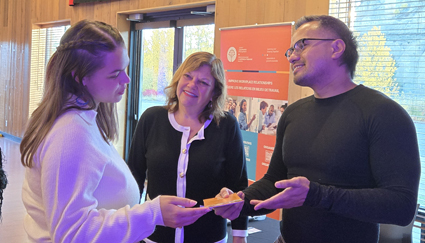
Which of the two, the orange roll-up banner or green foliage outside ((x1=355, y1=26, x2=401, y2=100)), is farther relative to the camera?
the orange roll-up banner

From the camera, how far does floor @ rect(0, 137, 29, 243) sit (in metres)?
4.03

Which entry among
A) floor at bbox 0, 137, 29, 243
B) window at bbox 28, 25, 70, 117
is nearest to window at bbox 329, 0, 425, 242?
floor at bbox 0, 137, 29, 243

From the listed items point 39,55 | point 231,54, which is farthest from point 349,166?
point 39,55

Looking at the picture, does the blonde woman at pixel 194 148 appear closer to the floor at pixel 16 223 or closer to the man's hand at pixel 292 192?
the man's hand at pixel 292 192

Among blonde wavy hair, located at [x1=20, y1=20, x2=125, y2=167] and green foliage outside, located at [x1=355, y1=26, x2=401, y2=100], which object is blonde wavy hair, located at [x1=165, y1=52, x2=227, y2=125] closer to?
blonde wavy hair, located at [x1=20, y1=20, x2=125, y2=167]

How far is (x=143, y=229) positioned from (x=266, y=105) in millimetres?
3259

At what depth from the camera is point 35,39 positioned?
927 cm

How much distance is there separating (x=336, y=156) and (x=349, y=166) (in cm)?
7

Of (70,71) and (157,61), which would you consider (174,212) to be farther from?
(157,61)

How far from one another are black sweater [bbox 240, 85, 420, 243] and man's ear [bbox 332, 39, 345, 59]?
20cm

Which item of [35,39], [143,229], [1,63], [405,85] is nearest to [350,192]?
[143,229]

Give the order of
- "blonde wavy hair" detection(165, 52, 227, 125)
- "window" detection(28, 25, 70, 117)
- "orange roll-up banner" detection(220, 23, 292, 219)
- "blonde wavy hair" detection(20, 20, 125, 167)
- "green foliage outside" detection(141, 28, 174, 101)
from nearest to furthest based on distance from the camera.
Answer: "blonde wavy hair" detection(20, 20, 125, 167), "blonde wavy hair" detection(165, 52, 227, 125), "orange roll-up banner" detection(220, 23, 292, 219), "green foliage outside" detection(141, 28, 174, 101), "window" detection(28, 25, 70, 117)

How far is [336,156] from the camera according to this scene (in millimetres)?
1694

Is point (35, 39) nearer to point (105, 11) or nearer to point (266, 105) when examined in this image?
point (105, 11)
